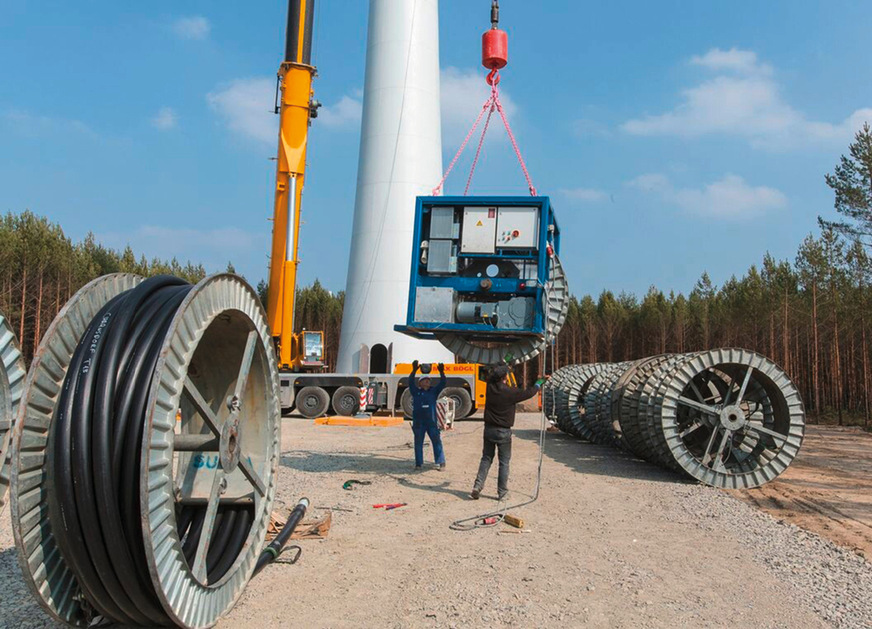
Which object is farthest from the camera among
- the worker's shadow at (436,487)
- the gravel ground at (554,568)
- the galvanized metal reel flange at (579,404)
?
the galvanized metal reel flange at (579,404)

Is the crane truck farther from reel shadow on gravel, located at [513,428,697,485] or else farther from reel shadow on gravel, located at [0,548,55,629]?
reel shadow on gravel, located at [0,548,55,629]

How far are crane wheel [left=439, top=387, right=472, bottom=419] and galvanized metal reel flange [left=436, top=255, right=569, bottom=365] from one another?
13.0 metres

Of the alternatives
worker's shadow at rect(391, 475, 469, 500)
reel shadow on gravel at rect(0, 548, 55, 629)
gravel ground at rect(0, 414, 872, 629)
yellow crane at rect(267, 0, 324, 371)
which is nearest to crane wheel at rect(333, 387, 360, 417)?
yellow crane at rect(267, 0, 324, 371)

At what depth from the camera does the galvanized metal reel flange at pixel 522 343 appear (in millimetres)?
10539

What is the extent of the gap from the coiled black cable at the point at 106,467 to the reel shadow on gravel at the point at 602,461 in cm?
927

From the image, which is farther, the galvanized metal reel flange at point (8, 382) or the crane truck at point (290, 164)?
the crane truck at point (290, 164)

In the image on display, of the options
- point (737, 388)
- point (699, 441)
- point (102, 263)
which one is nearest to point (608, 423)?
point (699, 441)

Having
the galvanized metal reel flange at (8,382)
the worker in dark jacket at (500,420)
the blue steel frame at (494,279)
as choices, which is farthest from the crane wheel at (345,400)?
the galvanized metal reel flange at (8,382)

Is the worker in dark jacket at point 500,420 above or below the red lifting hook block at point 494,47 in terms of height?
below

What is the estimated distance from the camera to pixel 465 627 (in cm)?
485

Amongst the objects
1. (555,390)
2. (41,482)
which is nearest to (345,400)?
(555,390)

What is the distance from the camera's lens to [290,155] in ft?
59.5

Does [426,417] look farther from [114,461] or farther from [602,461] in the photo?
[114,461]

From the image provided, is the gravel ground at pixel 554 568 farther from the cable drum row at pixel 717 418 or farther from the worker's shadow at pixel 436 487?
the cable drum row at pixel 717 418
